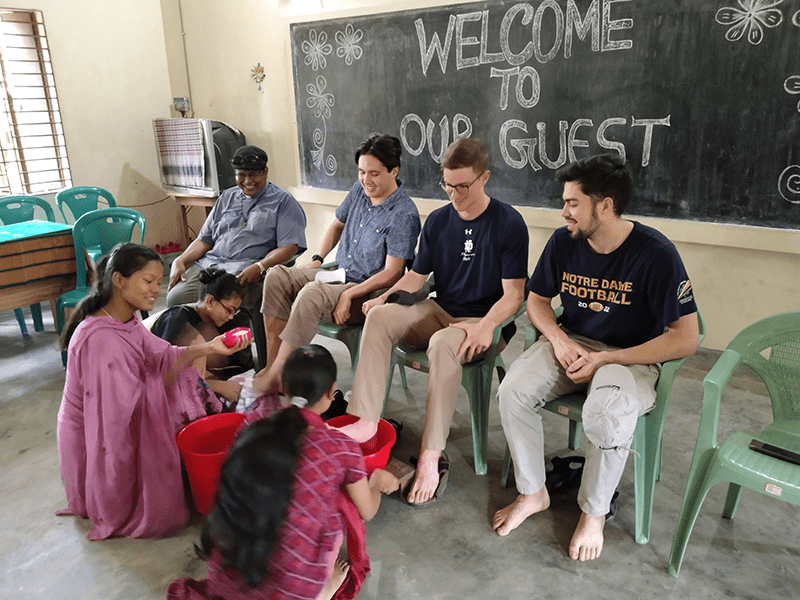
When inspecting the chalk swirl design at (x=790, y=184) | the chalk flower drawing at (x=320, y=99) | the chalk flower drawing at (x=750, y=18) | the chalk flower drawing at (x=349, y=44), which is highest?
the chalk flower drawing at (x=349, y=44)

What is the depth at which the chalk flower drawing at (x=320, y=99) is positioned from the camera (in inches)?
170

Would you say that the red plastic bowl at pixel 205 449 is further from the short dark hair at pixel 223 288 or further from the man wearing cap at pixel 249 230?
the man wearing cap at pixel 249 230

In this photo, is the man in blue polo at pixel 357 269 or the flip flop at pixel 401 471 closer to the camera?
the flip flop at pixel 401 471

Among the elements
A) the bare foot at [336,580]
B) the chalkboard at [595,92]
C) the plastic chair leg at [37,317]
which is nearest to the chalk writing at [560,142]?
the chalkboard at [595,92]

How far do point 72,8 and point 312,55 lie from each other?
2049 millimetres

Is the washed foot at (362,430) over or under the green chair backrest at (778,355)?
under

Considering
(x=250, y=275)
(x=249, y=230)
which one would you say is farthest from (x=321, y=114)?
(x=250, y=275)

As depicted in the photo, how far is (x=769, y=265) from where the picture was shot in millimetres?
2910

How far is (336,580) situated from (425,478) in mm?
588

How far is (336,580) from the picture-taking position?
5.01ft

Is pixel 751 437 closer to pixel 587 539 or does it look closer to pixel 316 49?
pixel 587 539

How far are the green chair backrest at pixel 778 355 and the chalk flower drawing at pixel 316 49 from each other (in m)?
3.52

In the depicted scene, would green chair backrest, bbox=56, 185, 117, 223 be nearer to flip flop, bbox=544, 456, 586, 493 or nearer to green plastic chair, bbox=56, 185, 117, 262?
green plastic chair, bbox=56, 185, 117, 262

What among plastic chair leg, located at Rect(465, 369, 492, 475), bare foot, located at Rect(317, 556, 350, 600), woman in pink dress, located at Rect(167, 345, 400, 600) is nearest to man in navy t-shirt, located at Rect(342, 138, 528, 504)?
plastic chair leg, located at Rect(465, 369, 492, 475)
